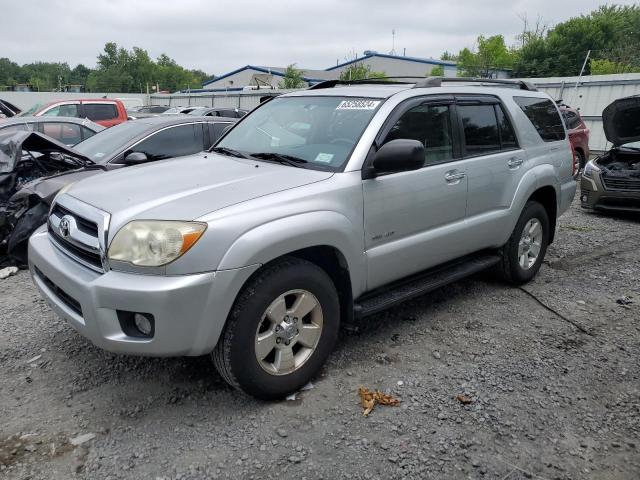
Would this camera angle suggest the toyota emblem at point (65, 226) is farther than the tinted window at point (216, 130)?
No

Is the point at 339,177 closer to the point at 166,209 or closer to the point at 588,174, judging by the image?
the point at 166,209

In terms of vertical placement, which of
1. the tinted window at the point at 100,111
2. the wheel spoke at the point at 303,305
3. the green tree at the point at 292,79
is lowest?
the wheel spoke at the point at 303,305

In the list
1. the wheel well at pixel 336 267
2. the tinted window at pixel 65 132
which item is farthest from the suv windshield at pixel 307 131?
the tinted window at pixel 65 132

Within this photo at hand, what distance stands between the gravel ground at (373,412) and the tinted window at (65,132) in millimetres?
5209

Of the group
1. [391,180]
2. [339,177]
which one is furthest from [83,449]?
[391,180]

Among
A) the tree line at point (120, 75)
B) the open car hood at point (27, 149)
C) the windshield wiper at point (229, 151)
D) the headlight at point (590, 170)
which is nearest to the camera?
the windshield wiper at point (229, 151)

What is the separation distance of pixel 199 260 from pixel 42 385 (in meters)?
1.52

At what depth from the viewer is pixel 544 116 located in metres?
4.97

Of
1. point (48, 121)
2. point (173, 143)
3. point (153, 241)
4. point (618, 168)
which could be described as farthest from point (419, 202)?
point (48, 121)

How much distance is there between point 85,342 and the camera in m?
3.71

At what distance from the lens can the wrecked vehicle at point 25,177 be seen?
4.86 metres

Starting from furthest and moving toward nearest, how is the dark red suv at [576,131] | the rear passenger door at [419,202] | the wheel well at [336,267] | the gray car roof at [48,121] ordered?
the dark red suv at [576,131]
the gray car roof at [48,121]
the rear passenger door at [419,202]
the wheel well at [336,267]

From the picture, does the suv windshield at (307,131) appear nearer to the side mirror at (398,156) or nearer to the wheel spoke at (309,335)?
the side mirror at (398,156)

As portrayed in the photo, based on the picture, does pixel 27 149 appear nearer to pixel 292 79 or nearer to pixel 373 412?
pixel 373 412
